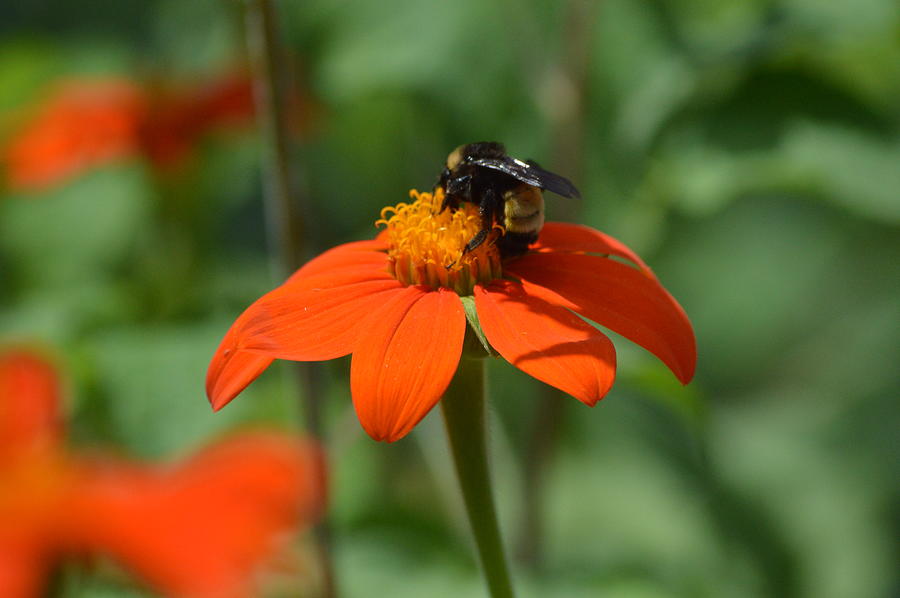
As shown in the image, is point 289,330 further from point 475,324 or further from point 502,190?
point 502,190

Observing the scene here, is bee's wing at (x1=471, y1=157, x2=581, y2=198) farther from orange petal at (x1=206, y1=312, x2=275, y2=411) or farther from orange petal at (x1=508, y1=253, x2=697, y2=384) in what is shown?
orange petal at (x1=206, y1=312, x2=275, y2=411)

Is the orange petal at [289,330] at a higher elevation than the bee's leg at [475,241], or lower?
lower

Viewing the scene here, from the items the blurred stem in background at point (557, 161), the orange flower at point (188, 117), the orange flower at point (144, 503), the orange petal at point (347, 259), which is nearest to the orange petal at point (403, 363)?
the orange petal at point (347, 259)

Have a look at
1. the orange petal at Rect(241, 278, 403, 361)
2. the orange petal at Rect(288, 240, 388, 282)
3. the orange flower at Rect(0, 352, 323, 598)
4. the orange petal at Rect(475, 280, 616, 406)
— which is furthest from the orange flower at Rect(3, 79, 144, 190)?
the orange petal at Rect(475, 280, 616, 406)

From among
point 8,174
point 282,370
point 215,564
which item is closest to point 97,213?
point 8,174

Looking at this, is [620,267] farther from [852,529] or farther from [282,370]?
[852,529]

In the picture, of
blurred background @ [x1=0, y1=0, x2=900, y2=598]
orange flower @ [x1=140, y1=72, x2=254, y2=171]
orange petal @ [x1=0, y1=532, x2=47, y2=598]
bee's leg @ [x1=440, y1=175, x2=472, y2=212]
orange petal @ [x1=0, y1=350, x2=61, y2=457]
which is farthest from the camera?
orange flower @ [x1=140, y1=72, x2=254, y2=171]

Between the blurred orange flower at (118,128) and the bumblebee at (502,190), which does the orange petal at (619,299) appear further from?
the blurred orange flower at (118,128)
